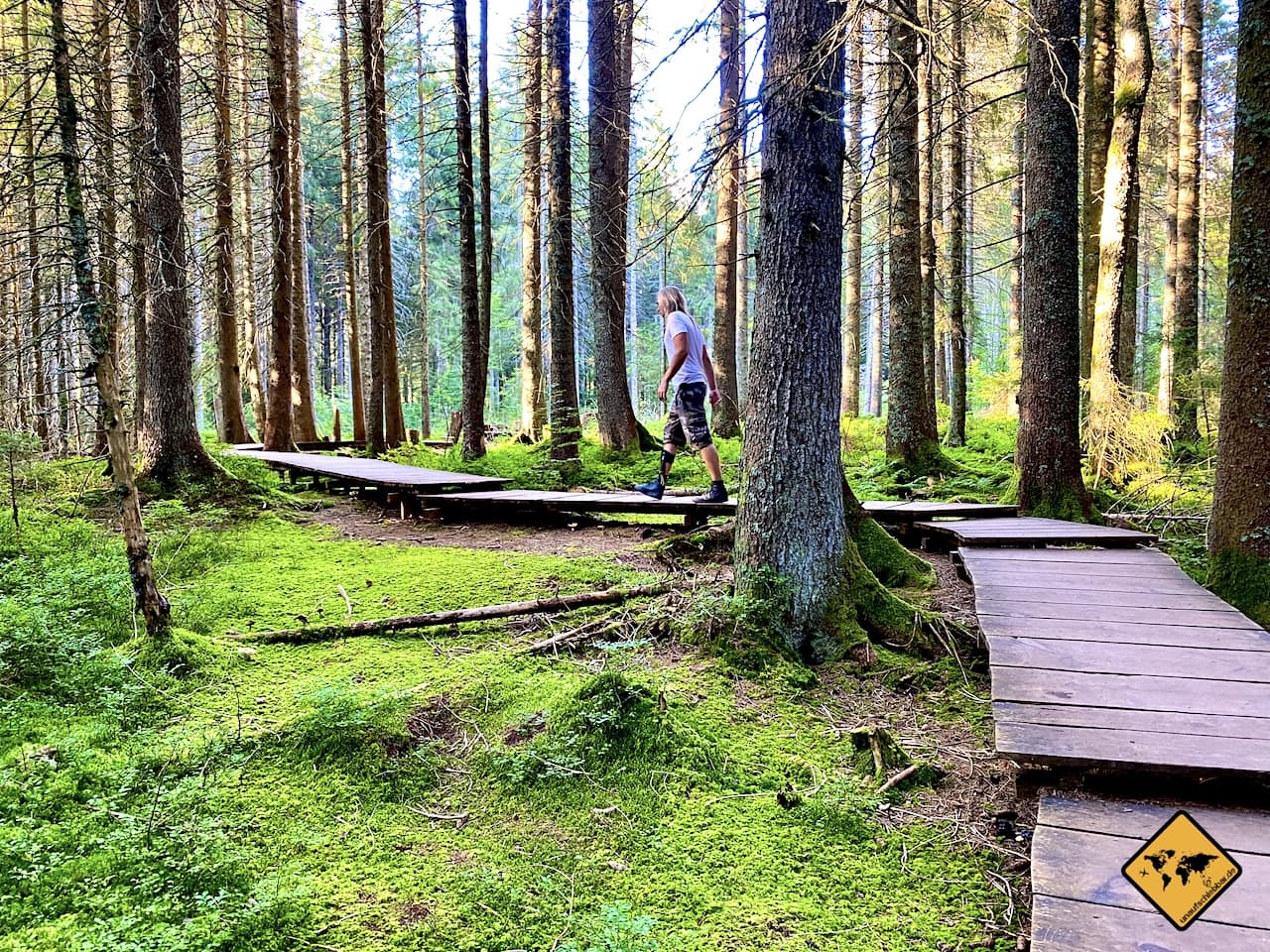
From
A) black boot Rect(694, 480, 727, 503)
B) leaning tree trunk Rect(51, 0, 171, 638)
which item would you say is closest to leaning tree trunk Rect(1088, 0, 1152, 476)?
black boot Rect(694, 480, 727, 503)

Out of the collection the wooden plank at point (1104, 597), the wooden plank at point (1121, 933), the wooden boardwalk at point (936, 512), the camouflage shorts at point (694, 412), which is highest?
the camouflage shorts at point (694, 412)

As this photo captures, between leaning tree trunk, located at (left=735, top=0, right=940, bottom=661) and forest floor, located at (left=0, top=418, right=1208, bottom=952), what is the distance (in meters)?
0.40

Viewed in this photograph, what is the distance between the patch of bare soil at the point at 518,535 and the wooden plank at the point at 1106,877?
452 centimetres

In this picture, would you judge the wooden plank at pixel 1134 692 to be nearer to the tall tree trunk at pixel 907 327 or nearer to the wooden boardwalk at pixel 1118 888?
the wooden boardwalk at pixel 1118 888

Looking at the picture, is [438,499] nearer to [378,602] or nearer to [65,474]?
[378,602]

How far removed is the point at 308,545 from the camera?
25.1ft

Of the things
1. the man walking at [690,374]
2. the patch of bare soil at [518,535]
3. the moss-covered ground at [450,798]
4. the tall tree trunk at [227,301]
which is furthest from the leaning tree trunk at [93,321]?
the tall tree trunk at [227,301]

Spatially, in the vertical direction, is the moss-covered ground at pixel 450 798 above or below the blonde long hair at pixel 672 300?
below

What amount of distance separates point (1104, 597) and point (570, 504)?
17.3 ft

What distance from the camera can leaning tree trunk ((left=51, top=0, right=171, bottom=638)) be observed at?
3723 millimetres

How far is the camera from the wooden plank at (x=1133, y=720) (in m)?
2.71

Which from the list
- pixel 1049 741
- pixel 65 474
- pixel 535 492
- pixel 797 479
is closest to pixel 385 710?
pixel 797 479

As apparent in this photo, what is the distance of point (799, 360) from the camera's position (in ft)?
14.7

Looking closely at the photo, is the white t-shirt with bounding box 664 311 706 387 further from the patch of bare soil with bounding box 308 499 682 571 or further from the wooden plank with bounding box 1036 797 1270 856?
the wooden plank with bounding box 1036 797 1270 856
